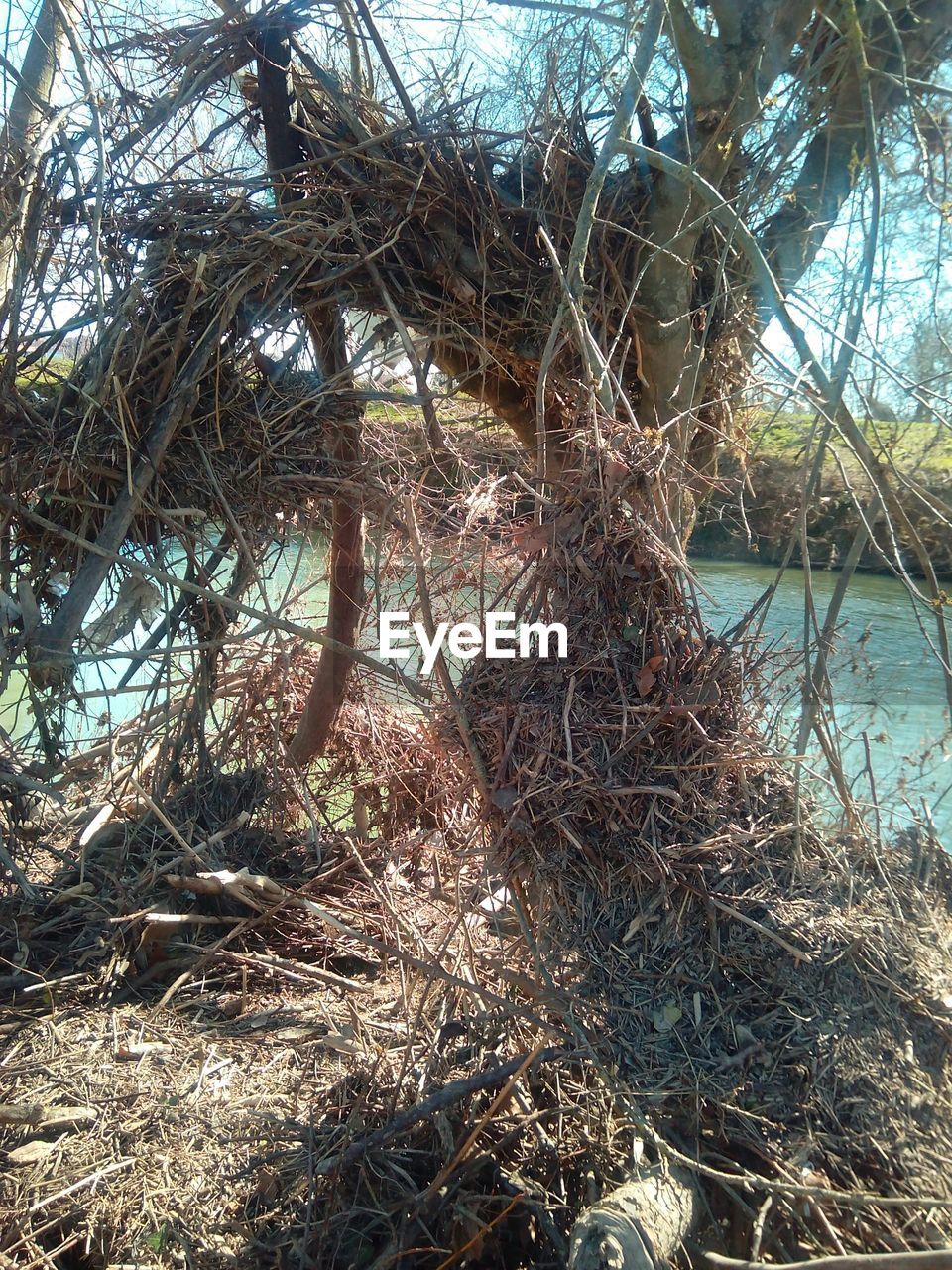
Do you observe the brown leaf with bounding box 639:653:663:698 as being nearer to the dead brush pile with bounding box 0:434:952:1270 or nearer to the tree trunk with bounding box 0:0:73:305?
the dead brush pile with bounding box 0:434:952:1270

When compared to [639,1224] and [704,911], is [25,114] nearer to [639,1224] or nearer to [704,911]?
[704,911]

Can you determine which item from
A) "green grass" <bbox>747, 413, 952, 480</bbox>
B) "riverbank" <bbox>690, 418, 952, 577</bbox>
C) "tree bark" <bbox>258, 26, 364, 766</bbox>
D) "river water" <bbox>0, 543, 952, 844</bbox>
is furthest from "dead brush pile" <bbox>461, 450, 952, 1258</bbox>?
"tree bark" <bbox>258, 26, 364, 766</bbox>

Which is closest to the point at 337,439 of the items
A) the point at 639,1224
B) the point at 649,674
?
the point at 649,674

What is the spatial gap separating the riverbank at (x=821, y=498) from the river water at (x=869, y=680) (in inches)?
6.7

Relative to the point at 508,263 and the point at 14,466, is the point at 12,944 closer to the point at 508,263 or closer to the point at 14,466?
the point at 14,466

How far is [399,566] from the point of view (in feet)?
14.6

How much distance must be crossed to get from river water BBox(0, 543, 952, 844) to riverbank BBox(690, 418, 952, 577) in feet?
0.56

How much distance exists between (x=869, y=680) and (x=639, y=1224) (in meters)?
1.85

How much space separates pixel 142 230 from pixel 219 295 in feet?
1.24

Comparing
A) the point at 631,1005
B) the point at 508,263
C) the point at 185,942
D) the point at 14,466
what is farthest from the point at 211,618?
the point at 631,1005

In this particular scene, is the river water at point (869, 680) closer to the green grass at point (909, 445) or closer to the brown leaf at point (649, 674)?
the brown leaf at point (649, 674)

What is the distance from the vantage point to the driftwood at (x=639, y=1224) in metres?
1.69

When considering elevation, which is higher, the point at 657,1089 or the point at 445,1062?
the point at 657,1089

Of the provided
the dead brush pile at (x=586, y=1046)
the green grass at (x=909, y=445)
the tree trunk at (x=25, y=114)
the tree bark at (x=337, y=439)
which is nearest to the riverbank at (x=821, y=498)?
the green grass at (x=909, y=445)
